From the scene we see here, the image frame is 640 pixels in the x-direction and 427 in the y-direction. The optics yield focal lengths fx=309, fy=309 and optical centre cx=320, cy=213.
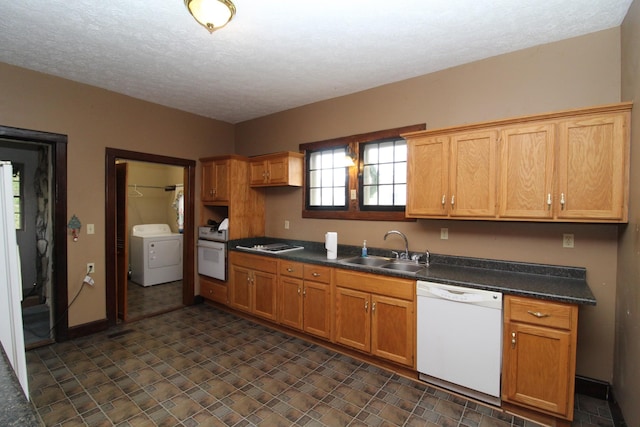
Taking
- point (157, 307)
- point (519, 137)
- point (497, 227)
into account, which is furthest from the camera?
point (157, 307)

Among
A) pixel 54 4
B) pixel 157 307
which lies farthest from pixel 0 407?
pixel 157 307

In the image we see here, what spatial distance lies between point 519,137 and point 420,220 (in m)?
1.11

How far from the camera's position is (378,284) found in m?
2.66

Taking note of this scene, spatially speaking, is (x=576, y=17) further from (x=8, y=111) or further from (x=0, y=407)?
(x=8, y=111)

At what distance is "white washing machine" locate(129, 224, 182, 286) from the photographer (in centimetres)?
517

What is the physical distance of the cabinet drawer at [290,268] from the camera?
3.25 meters

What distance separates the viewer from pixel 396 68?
9.53 ft

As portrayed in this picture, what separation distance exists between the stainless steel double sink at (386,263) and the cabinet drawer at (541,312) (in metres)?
0.84

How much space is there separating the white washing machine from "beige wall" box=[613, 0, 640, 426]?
5693 millimetres

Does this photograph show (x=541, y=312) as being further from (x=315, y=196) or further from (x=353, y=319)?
(x=315, y=196)

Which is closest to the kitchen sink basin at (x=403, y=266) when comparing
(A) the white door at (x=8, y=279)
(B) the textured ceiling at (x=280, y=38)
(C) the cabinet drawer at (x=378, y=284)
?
(C) the cabinet drawer at (x=378, y=284)

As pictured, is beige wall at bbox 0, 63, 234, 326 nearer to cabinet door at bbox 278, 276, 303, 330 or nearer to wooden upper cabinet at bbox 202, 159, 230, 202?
wooden upper cabinet at bbox 202, 159, 230, 202

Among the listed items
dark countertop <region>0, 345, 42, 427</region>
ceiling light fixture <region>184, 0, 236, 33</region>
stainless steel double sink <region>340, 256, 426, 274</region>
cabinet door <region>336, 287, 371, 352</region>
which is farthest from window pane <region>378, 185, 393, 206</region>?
dark countertop <region>0, 345, 42, 427</region>

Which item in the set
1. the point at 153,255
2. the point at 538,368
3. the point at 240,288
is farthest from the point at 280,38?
the point at 153,255
